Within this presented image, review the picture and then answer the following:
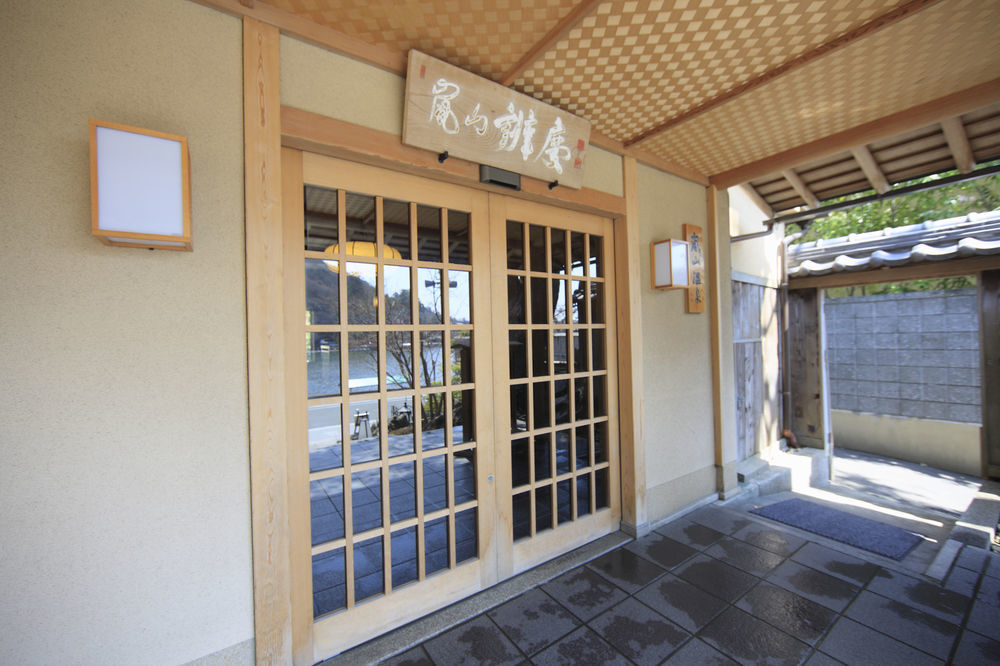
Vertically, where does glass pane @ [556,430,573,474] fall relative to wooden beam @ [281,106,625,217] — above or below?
below

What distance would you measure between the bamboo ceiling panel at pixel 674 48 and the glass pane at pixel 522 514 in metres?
2.55

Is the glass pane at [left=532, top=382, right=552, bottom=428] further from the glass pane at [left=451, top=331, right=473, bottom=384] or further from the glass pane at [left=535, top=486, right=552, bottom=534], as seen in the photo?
the glass pane at [left=451, top=331, right=473, bottom=384]

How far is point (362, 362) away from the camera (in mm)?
2135

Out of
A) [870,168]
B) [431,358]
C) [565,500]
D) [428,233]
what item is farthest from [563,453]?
[870,168]

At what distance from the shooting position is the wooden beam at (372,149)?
1.86 metres

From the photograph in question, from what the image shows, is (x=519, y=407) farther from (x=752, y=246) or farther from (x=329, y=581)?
(x=752, y=246)

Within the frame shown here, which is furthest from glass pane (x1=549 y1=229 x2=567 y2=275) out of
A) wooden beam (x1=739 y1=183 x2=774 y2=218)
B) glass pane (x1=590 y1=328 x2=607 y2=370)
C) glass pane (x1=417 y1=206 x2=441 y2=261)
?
wooden beam (x1=739 y1=183 x2=774 y2=218)

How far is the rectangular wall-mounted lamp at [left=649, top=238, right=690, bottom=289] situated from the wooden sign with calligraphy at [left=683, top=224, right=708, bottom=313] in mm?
208

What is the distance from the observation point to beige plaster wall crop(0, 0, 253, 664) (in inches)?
54.3

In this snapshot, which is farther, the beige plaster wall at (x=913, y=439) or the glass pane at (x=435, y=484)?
the beige plaster wall at (x=913, y=439)

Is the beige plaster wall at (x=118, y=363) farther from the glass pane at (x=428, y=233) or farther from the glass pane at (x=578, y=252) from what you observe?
the glass pane at (x=578, y=252)

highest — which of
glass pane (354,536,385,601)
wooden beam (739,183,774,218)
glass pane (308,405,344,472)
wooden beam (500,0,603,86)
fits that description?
wooden beam (739,183,774,218)

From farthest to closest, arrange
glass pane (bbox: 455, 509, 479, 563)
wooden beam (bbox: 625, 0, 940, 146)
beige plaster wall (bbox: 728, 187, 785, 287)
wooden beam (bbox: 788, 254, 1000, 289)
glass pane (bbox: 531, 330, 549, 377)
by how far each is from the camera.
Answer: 1. beige plaster wall (bbox: 728, 187, 785, 287)
2. wooden beam (bbox: 788, 254, 1000, 289)
3. glass pane (bbox: 531, 330, 549, 377)
4. glass pane (bbox: 455, 509, 479, 563)
5. wooden beam (bbox: 625, 0, 940, 146)

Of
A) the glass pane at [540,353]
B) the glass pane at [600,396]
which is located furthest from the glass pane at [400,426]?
the glass pane at [600,396]
